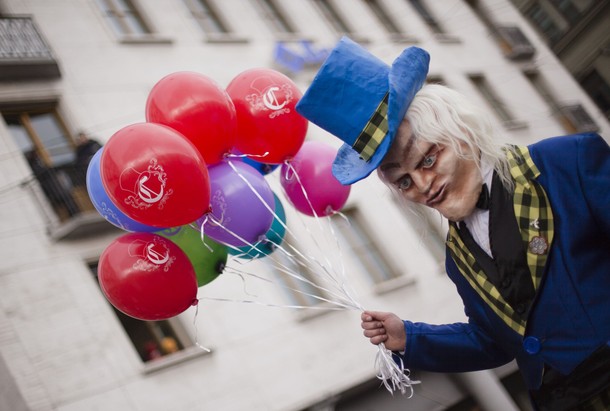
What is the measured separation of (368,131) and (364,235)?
361 inches

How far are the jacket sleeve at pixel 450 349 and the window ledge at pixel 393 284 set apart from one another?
7888 mm

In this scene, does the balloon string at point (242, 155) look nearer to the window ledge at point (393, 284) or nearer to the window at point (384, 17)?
the window ledge at point (393, 284)

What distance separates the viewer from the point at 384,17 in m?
15.6

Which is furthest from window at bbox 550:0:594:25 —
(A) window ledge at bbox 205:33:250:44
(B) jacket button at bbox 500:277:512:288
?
(B) jacket button at bbox 500:277:512:288

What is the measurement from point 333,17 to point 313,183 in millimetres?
11545

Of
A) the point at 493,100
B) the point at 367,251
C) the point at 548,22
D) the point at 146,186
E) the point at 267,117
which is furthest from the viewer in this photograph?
the point at 548,22

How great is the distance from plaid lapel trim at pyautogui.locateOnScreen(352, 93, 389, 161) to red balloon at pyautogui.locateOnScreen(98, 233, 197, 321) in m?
1.47

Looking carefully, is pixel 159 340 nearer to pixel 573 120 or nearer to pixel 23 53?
pixel 23 53

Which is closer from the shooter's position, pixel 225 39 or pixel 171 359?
pixel 171 359

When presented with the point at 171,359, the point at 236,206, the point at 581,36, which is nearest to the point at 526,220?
the point at 236,206

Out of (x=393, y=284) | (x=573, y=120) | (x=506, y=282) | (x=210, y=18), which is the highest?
(x=210, y=18)

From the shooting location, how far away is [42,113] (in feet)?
30.5

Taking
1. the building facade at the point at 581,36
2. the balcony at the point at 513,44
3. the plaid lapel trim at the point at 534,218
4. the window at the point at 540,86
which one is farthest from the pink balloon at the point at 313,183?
the building facade at the point at 581,36

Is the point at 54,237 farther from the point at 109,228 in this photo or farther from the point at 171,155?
the point at 171,155
